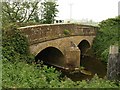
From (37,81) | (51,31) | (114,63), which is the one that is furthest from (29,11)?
(37,81)

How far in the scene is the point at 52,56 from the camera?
2081 cm

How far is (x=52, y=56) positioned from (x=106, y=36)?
212 inches

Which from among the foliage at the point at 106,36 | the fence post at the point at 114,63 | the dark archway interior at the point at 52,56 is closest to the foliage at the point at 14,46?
the fence post at the point at 114,63

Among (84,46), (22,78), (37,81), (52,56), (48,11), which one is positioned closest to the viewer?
(37,81)

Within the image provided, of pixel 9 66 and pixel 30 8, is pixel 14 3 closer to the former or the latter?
pixel 30 8

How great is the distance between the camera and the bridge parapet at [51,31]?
15.2 meters

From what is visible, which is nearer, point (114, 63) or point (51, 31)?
point (114, 63)

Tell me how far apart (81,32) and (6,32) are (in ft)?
31.4

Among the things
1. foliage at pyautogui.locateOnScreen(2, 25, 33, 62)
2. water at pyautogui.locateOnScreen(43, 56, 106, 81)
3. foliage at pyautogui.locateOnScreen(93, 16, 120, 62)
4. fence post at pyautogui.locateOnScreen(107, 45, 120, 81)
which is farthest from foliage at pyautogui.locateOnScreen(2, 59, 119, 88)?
foliage at pyautogui.locateOnScreen(93, 16, 120, 62)

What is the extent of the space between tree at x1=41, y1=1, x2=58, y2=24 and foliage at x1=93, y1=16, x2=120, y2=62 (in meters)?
4.22

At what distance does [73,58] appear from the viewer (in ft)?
64.5

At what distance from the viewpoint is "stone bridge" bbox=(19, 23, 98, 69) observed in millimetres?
15898

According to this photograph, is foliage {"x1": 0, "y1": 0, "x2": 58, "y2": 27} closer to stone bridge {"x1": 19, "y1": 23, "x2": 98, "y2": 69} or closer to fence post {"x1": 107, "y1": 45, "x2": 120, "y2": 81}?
stone bridge {"x1": 19, "y1": 23, "x2": 98, "y2": 69}

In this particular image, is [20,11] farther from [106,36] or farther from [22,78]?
[22,78]
